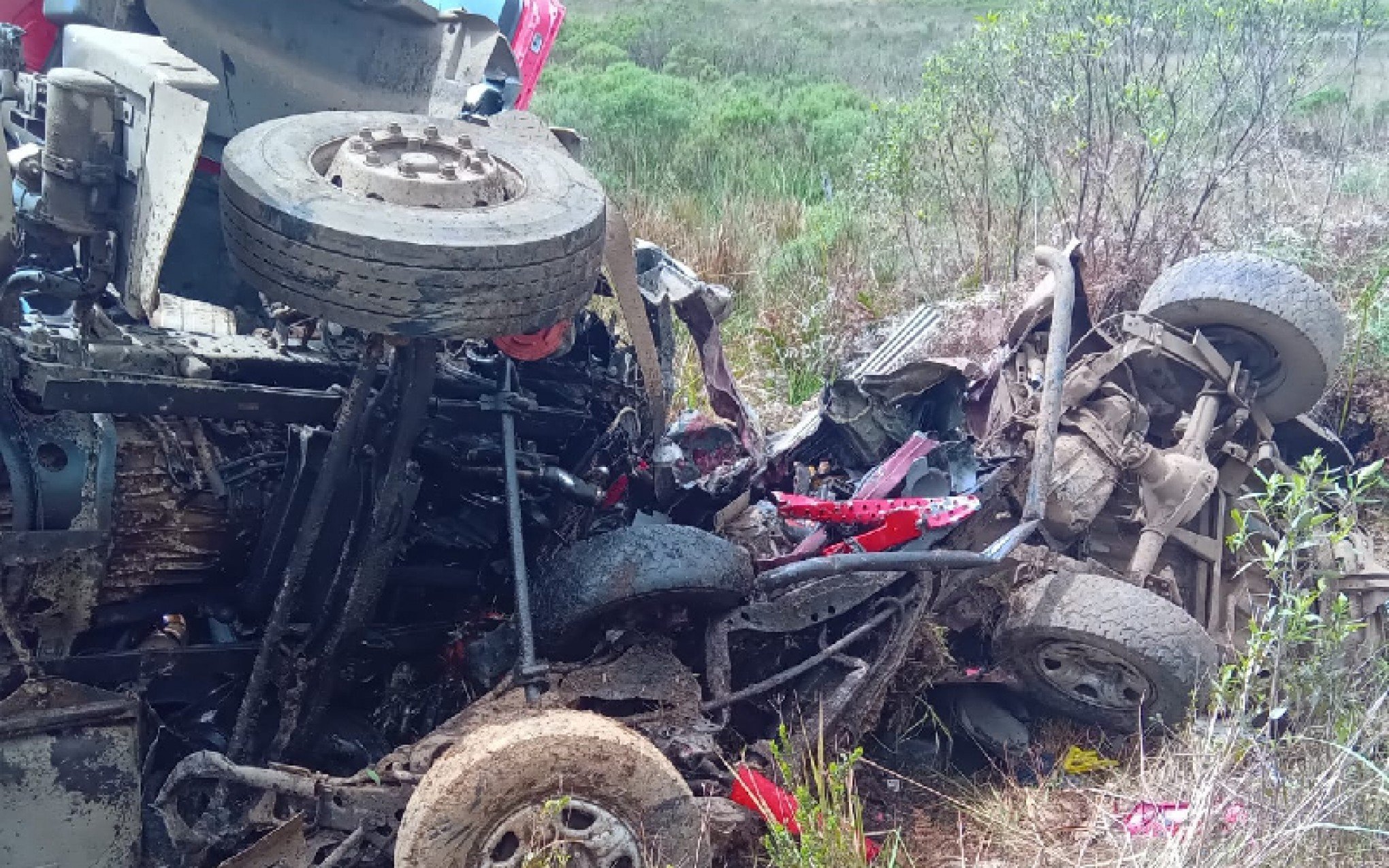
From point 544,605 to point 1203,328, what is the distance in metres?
3.08

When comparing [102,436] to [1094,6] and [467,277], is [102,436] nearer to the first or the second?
[467,277]

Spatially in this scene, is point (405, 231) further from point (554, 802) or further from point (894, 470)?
point (894, 470)

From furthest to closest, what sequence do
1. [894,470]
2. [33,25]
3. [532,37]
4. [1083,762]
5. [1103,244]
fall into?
[532,37] < [1103,244] < [33,25] < [894,470] < [1083,762]

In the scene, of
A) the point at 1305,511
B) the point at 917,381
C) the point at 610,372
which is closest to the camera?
the point at 1305,511

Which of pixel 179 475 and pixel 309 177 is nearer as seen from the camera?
pixel 309 177

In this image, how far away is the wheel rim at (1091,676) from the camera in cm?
356

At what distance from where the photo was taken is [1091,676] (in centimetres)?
365

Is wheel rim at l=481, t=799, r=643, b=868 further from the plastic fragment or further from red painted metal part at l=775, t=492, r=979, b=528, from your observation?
the plastic fragment

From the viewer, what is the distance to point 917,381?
414cm

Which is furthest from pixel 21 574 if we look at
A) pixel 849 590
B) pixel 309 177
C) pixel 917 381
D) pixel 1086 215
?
pixel 1086 215

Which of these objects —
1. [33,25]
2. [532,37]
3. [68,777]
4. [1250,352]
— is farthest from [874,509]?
[532,37]

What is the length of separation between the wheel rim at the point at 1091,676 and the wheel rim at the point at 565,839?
171cm

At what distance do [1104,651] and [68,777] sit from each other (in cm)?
288

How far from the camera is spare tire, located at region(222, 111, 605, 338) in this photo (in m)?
2.30
